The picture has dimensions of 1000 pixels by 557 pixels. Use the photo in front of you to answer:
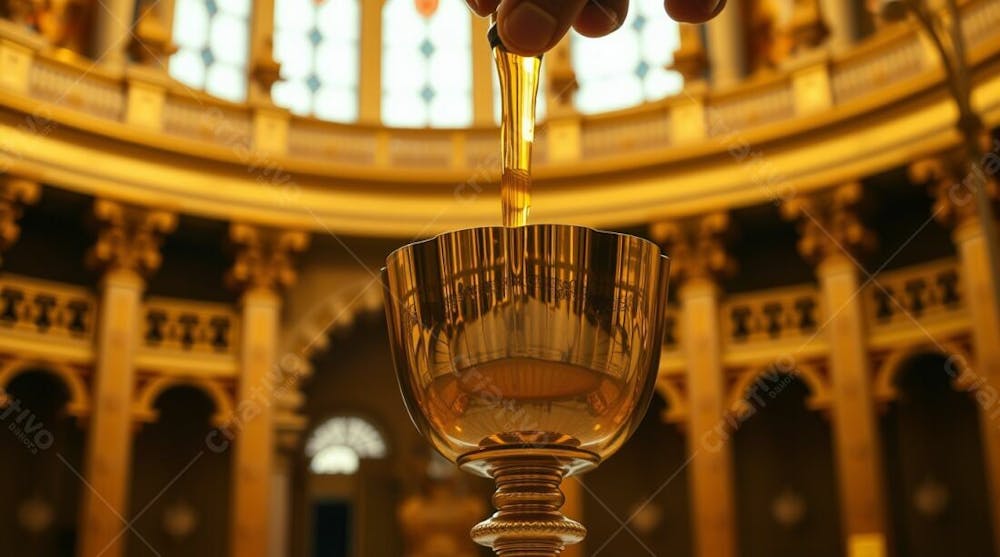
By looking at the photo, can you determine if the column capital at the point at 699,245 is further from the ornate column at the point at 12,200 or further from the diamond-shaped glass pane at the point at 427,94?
the ornate column at the point at 12,200

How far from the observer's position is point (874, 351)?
12.6 m

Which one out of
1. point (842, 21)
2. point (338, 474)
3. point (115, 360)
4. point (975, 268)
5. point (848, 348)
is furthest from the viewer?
point (338, 474)

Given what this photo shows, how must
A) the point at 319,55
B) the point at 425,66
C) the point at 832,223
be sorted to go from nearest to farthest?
1. the point at 832,223
2. the point at 319,55
3. the point at 425,66

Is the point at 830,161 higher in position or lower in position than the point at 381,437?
higher

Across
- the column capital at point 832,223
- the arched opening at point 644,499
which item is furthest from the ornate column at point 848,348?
the arched opening at point 644,499

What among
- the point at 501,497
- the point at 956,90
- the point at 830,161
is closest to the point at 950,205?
the point at 830,161

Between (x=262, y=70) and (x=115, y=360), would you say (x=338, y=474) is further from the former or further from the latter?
(x=262, y=70)

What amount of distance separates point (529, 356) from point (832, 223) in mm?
12393

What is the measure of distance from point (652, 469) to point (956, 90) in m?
7.72

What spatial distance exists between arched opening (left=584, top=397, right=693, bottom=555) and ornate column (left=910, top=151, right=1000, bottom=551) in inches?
145

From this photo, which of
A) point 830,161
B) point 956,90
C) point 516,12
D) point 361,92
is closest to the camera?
point 516,12

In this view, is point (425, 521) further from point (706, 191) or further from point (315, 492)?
point (706, 191)

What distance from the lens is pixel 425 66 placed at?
17.0 meters

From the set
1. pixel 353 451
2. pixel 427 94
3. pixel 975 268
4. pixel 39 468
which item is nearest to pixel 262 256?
pixel 353 451
